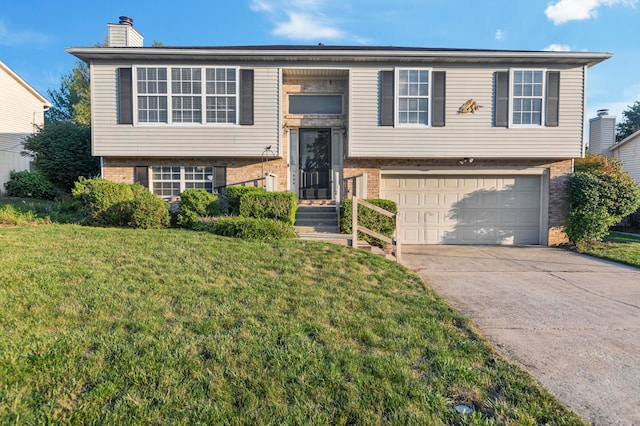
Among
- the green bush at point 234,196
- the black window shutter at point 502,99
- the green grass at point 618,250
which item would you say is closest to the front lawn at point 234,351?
the green bush at point 234,196

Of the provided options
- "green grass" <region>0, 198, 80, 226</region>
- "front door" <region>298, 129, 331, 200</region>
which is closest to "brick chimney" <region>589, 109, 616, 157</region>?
"front door" <region>298, 129, 331, 200</region>

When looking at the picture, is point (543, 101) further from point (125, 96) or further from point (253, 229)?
point (125, 96)

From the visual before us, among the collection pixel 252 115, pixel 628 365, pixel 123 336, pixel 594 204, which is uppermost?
pixel 252 115

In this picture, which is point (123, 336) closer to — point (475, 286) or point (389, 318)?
point (389, 318)

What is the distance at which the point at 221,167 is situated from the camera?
10.8 meters

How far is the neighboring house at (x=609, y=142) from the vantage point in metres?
18.3

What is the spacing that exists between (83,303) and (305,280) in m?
2.88

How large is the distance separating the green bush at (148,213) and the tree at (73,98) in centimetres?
2329

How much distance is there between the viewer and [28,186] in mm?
16531

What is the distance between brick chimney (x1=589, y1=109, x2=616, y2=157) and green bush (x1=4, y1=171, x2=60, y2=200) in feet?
91.0

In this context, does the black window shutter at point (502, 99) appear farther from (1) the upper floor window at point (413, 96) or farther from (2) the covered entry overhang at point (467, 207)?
(1) the upper floor window at point (413, 96)

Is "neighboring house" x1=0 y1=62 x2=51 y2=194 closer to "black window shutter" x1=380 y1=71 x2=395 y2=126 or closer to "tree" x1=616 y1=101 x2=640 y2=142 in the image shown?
Answer: "black window shutter" x1=380 y1=71 x2=395 y2=126

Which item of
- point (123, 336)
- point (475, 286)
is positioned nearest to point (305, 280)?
point (123, 336)

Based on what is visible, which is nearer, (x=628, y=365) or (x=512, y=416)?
(x=512, y=416)
